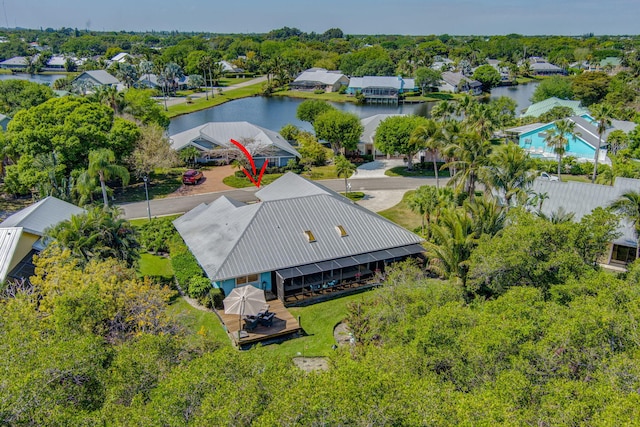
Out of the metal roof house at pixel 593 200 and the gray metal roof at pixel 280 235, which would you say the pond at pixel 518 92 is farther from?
the gray metal roof at pixel 280 235

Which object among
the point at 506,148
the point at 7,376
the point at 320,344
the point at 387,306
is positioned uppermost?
the point at 506,148

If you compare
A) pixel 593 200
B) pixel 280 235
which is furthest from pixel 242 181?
pixel 593 200

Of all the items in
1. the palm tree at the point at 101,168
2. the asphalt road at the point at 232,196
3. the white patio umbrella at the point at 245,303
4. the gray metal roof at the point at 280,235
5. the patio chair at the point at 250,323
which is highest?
the palm tree at the point at 101,168

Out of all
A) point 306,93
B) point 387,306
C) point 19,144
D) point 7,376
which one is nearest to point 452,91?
point 306,93

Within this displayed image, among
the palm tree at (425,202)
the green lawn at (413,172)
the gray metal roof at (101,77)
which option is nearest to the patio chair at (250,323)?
the palm tree at (425,202)

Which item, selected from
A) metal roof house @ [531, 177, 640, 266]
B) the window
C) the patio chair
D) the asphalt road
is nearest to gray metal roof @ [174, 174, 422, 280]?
the window

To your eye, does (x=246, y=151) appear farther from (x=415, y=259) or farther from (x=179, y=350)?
(x=179, y=350)
